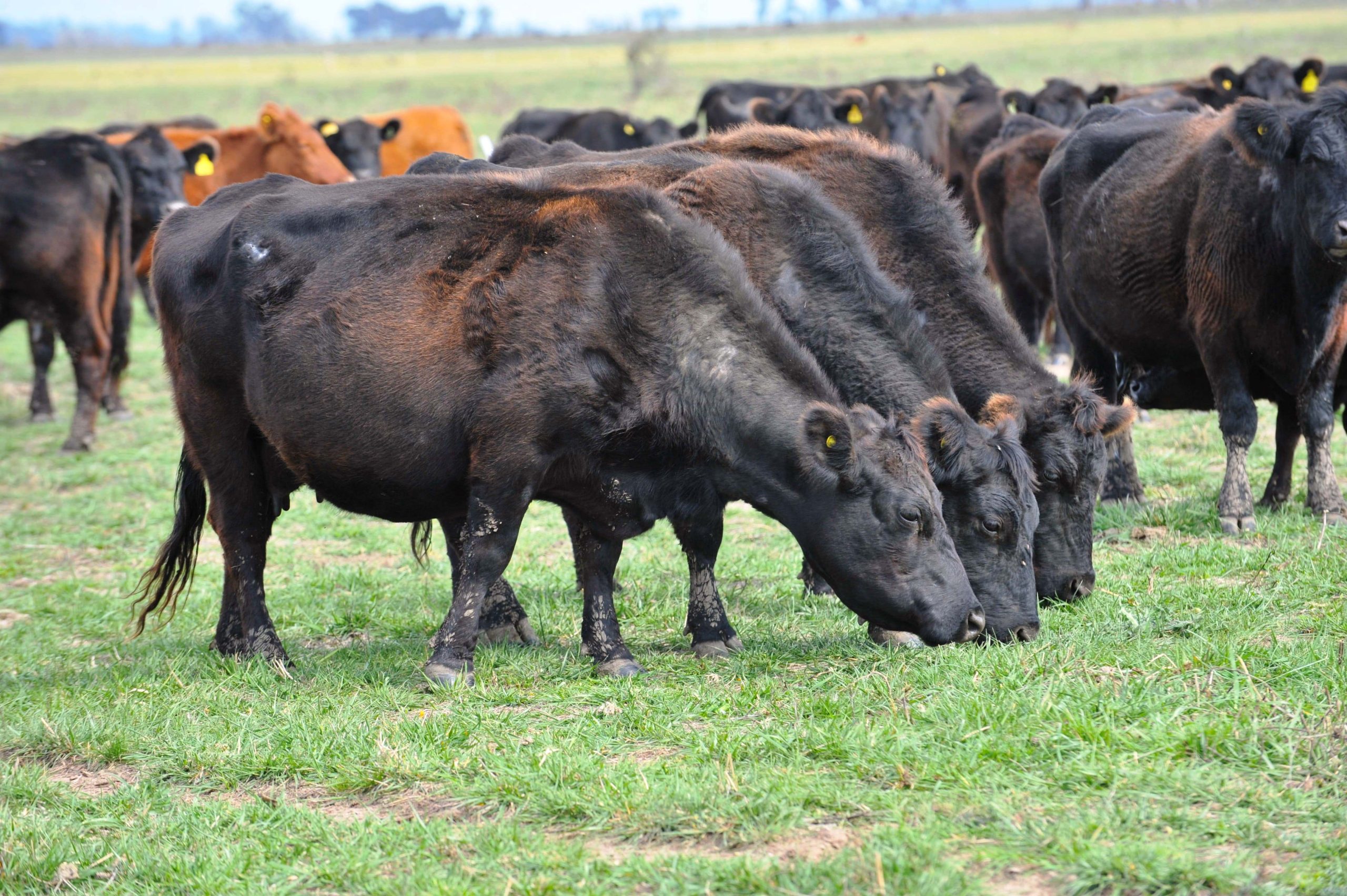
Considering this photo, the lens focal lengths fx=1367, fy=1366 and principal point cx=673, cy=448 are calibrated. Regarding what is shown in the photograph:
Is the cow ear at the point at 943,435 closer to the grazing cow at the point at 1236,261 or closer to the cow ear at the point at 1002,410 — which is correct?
the cow ear at the point at 1002,410

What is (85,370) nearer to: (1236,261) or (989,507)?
(989,507)

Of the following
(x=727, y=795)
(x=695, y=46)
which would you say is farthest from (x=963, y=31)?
(x=727, y=795)

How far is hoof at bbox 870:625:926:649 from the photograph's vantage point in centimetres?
584

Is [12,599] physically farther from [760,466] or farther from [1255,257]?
[1255,257]

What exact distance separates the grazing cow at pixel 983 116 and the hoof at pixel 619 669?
12.6m

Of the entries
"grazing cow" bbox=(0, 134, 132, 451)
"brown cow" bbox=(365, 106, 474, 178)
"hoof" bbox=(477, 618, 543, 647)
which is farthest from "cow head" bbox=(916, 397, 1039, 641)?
"brown cow" bbox=(365, 106, 474, 178)

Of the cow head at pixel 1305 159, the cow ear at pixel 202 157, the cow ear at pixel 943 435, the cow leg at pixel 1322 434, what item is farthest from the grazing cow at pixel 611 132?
the cow ear at pixel 943 435

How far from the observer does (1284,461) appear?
27.0ft

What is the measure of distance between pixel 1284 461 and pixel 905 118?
478 inches

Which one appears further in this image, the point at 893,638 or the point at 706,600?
the point at 706,600

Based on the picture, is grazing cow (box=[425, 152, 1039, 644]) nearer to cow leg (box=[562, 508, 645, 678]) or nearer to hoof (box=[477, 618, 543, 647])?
cow leg (box=[562, 508, 645, 678])

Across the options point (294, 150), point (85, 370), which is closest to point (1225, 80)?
point (294, 150)

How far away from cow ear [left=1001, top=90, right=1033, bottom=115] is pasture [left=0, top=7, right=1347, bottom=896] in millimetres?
11001

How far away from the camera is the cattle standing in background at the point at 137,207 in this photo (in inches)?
551
